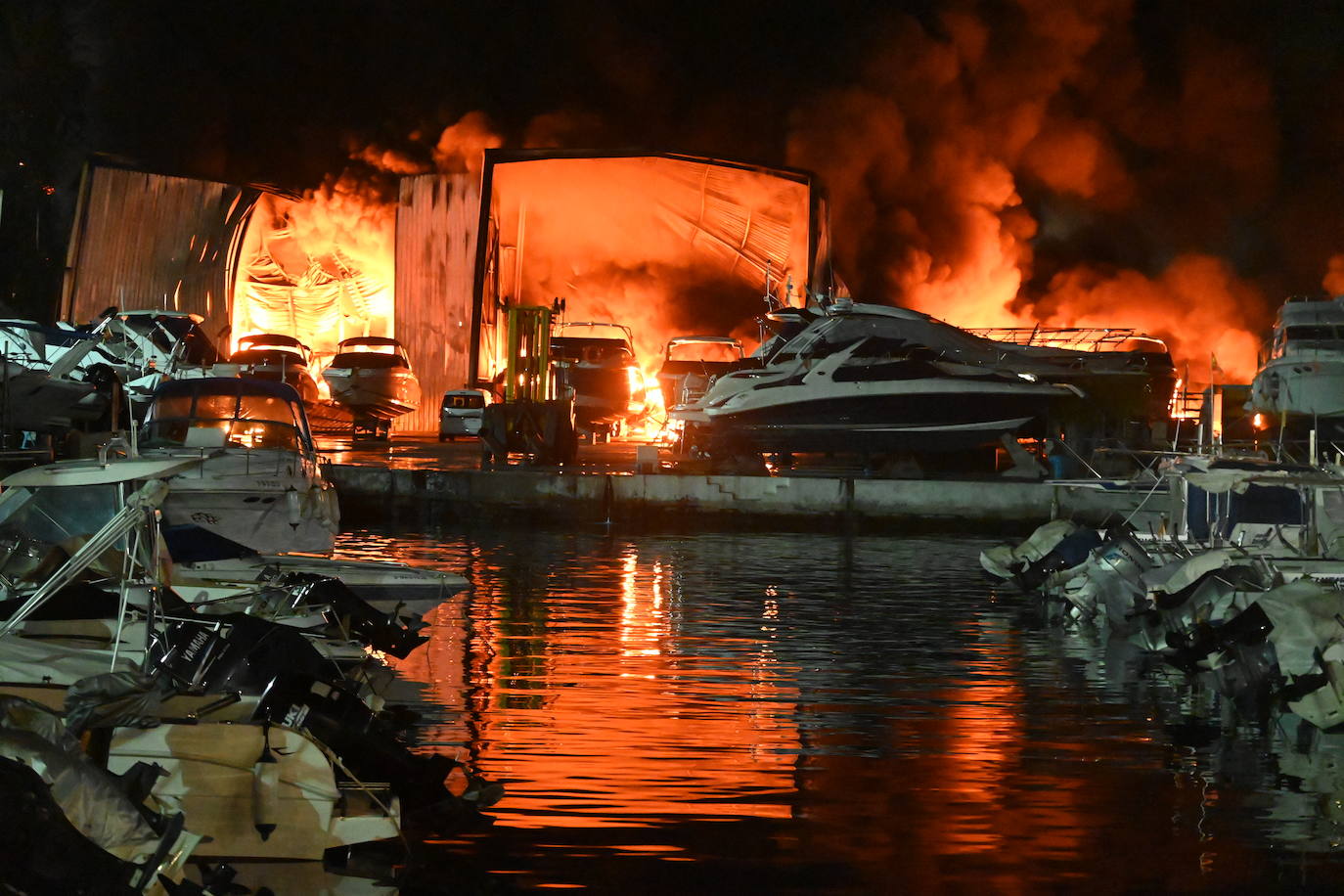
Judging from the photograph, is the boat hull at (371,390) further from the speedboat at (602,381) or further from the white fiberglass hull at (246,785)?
the white fiberglass hull at (246,785)

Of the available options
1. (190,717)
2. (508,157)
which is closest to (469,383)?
(508,157)

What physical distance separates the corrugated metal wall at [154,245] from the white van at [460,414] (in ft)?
22.1

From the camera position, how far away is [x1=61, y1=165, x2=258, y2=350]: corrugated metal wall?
122ft

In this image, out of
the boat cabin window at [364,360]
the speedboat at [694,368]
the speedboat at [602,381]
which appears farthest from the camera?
the speedboat at [602,381]

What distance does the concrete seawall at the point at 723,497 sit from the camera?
22.2 m

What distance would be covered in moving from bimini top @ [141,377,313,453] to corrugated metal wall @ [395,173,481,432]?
782 inches

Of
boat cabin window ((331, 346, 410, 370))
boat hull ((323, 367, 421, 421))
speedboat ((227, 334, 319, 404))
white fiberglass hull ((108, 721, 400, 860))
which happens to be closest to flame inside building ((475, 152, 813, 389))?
boat hull ((323, 367, 421, 421))

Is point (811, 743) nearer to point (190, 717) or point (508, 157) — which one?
point (190, 717)

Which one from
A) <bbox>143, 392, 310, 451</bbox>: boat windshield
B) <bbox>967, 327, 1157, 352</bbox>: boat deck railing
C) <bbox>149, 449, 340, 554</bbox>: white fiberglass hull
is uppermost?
<bbox>967, 327, 1157, 352</bbox>: boat deck railing

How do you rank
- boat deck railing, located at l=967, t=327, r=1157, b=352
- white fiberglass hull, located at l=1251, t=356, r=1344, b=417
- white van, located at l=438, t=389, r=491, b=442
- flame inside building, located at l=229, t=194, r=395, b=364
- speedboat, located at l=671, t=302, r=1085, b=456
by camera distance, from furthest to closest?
flame inside building, located at l=229, t=194, r=395, b=364 < white van, located at l=438, t=389, r=491, b=442 < boat deck railing, located at l=967, t=327, r=1157, b=352 < speedboat, located at l=671, t=302, r=1085, b=456 < white fiberglass hull, located at l=1251, t=356, r=1344, b=417

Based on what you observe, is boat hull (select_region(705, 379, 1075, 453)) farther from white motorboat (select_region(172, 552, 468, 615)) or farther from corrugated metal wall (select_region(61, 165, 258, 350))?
corrugated metal wall (select_region(61, 165, 258, 350))

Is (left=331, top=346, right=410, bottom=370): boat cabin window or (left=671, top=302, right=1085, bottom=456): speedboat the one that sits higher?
(left=331, top=346, right=410, bottom=370): boat cabin window

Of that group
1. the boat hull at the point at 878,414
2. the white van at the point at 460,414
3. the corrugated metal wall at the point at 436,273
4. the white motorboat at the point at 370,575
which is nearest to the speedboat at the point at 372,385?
the white van at the point at 460,414

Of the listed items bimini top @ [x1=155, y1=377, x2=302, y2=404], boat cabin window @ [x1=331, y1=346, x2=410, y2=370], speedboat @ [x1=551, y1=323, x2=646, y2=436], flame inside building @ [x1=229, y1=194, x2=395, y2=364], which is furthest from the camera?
flame inside building @ [x1=229, y1=194, x2=395, y2=364]
